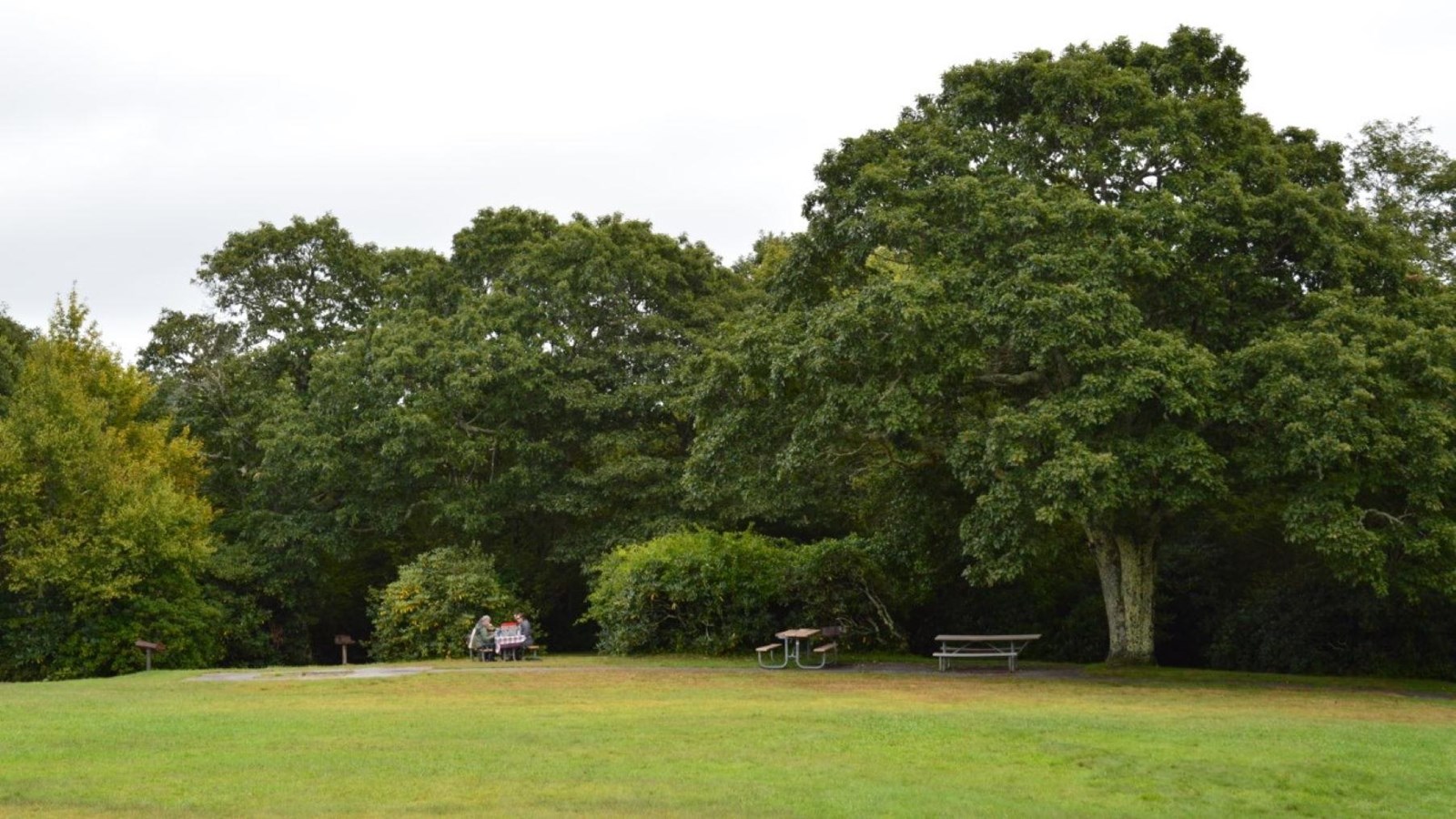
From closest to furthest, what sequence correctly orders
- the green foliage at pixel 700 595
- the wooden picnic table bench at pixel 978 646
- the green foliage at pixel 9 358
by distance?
the wooden picnic table bench at pixel 978 646 → the green foliage at pixel 700 595 → the green foliage at pixel 9 358

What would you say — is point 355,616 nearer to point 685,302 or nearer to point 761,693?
point 685,302

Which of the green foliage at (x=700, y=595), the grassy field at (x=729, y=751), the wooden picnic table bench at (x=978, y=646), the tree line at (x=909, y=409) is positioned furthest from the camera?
the green foliage at (x=700, y=595)

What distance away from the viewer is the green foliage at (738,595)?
1141 inches

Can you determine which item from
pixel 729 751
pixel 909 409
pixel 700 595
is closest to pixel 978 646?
pixel 700 595

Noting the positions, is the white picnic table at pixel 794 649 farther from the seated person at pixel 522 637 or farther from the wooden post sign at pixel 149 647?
the wooden post sign at pixel 149 647

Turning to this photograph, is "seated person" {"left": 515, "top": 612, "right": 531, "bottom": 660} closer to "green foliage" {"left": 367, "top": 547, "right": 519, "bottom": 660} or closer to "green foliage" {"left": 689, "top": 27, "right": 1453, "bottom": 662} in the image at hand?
"green foliage" {"left": 367, "top": 547, "right": 519, "bottom": 660}

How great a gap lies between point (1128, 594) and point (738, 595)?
8.71 metres

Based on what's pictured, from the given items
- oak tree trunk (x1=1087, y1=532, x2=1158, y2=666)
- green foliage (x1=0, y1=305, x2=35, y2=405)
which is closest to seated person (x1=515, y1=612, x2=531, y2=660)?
oak tree trunk (x1=1087, y1=532, x2=1158, y2=666)

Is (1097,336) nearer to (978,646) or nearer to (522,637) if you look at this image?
(978,646)

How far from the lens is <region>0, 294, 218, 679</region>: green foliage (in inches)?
1241

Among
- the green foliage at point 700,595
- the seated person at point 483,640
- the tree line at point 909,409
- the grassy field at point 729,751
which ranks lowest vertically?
the grassy field at point 729,751

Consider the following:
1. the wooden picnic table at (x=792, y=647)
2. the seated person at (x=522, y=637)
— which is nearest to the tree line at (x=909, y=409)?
the wooden picnic table at (x=792, y=647)

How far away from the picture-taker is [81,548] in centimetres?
3170

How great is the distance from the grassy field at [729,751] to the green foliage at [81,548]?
516 inches
